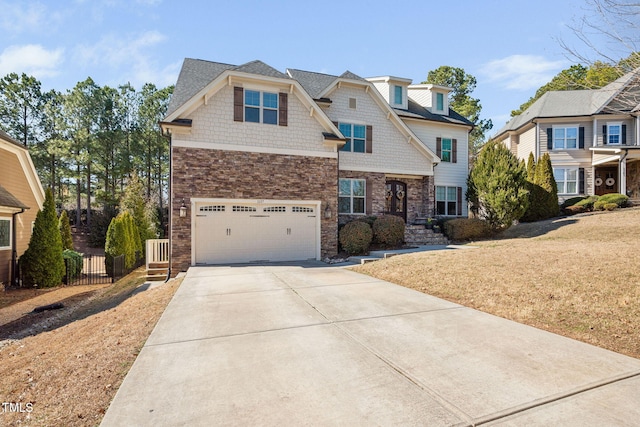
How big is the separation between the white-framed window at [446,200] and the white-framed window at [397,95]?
17.7 feet

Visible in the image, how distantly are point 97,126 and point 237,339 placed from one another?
34.8m

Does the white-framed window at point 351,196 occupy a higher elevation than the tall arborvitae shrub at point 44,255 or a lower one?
higher

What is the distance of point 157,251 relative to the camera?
41.3 feet

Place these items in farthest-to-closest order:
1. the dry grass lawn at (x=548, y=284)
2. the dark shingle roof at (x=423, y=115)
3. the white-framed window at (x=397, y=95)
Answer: the white-framed window at (x=397, y=95) < the dark shingle roof at (x=423, y=115) < the dry grass lawn at (x=548, y=284)

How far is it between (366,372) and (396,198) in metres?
14.5

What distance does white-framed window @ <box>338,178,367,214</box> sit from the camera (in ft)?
51.4

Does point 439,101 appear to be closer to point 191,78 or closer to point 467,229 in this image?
point 467,229

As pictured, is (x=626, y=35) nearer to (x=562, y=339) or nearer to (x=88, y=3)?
(x=562, y=339)

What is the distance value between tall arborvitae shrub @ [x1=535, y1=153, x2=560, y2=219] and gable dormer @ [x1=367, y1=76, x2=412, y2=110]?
8.66 metres

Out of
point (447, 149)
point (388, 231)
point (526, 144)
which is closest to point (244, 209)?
point (388, 231)

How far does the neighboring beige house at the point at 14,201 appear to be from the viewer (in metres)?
11.8

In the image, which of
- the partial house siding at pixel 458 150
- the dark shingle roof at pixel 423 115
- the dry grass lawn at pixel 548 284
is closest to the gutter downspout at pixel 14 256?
the dry grass lawn at pixel 548 284

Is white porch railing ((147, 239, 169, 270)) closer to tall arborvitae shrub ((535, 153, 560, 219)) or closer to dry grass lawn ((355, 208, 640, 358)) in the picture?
dry grass lawn ((355, 208, 640, 358))

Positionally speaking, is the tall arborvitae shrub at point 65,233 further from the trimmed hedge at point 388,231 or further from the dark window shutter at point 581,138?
the dark window shutter at point 581,138
